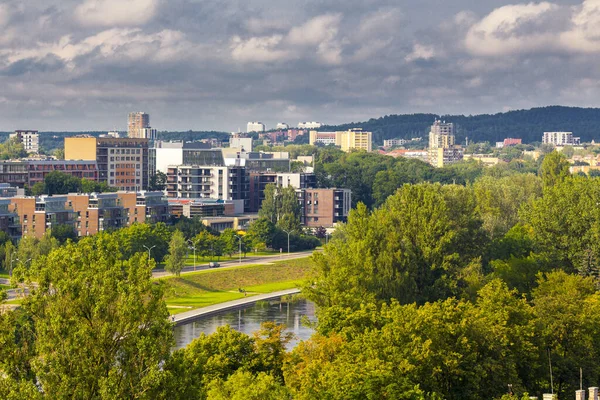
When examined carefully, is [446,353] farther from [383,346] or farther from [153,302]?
[153,302]

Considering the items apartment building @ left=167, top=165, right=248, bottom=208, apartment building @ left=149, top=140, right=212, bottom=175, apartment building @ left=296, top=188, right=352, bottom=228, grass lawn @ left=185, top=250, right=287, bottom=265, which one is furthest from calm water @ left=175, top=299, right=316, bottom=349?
apartment building @ left=149, top=140, right=212, bottom=175

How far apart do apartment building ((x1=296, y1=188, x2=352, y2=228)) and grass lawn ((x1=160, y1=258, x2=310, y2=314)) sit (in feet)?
149

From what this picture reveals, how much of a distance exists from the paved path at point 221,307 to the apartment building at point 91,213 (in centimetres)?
2523

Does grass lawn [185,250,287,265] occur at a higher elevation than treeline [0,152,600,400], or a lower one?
lower

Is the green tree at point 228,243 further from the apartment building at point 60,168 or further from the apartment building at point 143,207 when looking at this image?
the apartment building at point 60,168

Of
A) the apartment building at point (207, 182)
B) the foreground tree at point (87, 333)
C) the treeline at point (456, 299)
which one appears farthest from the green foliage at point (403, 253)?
the apartment building at point (207, 182)

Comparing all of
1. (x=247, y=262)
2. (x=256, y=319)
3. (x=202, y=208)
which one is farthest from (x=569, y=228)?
(x=202, y=208)

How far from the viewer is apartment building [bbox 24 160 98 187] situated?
142 meters

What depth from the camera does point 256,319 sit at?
243 ft

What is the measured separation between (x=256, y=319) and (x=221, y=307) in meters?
6.28

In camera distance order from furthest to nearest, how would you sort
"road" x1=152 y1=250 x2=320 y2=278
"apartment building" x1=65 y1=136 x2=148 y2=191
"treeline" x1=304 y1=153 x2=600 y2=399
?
"apartment building" x1=65 y1=136 x2=148 y2=191 < "road" x1=152 y1=250 x2=320 y2=278 < "treeline" x1=304 y1=153 x2=600 y2=399

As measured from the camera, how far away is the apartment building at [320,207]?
15162 cm

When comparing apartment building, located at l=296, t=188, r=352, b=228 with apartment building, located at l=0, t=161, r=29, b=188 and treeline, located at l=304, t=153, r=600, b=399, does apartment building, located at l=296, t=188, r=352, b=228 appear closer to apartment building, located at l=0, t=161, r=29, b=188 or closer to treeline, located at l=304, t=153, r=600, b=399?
apartment building, located at l=0, t=161, r=29, b=188

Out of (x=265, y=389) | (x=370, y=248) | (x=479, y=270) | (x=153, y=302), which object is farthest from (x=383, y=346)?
(x=479, y=270)
